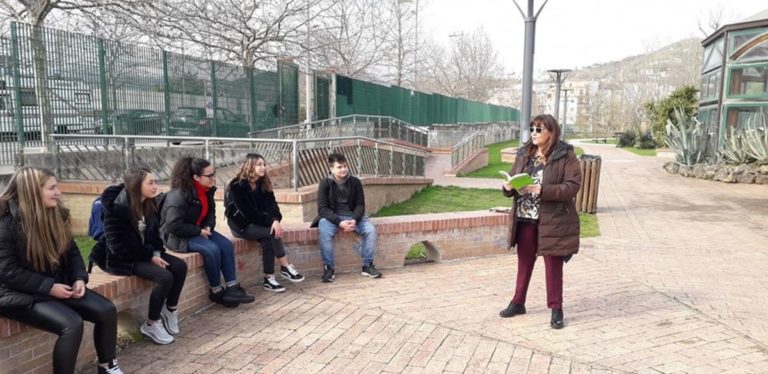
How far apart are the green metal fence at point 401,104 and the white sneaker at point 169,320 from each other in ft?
51.6

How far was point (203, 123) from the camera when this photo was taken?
489 inches

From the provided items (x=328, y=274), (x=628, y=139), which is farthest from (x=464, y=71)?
(x=328, y=274)

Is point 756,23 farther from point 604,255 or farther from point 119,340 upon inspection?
point 119,340

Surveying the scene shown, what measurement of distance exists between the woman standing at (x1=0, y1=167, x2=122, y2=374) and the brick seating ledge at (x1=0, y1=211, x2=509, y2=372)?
162mm

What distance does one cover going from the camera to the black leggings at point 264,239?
5.22m

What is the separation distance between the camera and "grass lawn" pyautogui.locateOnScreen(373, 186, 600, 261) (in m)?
10.6

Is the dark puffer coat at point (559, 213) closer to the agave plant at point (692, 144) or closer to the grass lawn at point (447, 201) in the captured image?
the grass lawn at point (447, 201)

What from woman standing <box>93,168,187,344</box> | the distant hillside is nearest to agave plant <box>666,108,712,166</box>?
woman standing <box>93,168,187,344</box>

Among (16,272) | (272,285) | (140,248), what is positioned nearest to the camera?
(16,272)

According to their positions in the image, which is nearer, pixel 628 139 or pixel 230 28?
pixel 230 28

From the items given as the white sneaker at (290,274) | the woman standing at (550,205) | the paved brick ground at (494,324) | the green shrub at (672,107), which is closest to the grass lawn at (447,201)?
the paved brick ground at (494,324)

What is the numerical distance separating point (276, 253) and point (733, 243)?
20.4ft

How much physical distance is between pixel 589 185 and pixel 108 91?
8.73 meters

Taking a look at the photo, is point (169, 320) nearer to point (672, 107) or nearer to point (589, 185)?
point (589, 185)
